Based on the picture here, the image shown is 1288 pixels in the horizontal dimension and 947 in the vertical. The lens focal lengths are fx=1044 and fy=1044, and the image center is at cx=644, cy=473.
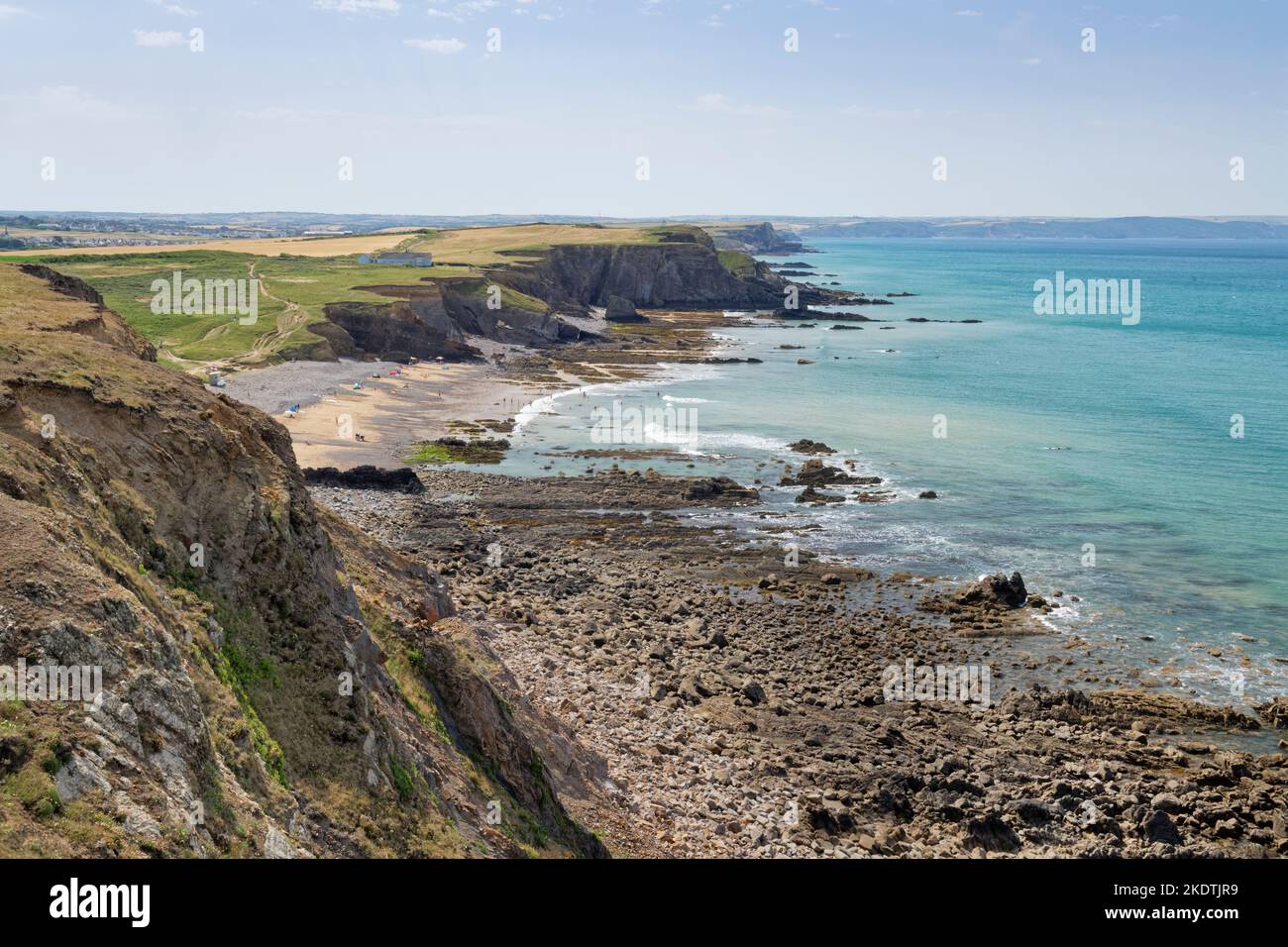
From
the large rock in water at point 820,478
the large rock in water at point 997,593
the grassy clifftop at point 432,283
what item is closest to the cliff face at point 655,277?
the grassy clifftop at point 432,283


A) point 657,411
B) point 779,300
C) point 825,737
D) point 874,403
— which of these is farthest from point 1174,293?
point 825,737

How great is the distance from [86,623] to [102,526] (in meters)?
3.41

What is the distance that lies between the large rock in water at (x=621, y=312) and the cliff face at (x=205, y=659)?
366ft

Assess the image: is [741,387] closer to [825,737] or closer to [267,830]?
[825,737]

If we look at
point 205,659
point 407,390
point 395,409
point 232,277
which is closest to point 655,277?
point 232,277

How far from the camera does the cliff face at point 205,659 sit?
10.9m

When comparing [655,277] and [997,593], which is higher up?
[655,277]

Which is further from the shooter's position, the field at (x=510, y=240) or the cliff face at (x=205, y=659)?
the field at (x=510, y=240)

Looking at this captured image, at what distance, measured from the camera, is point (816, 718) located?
3030 cm

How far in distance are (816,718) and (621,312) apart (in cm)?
10916

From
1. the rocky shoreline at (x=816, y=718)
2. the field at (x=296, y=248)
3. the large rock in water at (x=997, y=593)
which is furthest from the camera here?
the field at (x=296, y=248)

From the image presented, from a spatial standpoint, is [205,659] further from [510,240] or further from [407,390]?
[510,240]

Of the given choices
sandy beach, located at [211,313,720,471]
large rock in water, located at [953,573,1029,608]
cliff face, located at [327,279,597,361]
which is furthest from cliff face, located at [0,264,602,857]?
cliff face, located at [327,279,597,361]

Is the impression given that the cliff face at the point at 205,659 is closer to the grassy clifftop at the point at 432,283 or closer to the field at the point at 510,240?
the grassy clifftop at the point at 432,283
